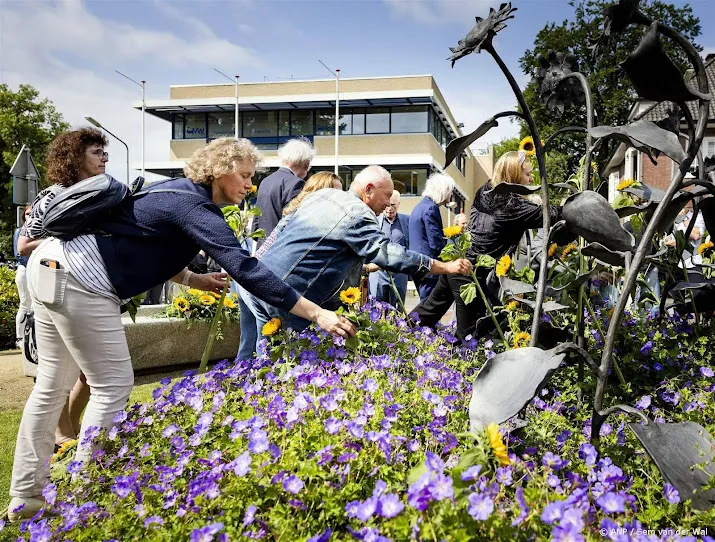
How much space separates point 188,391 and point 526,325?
184 cm

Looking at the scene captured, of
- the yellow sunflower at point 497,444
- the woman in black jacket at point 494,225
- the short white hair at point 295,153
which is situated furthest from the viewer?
the short white hair at point 295,153

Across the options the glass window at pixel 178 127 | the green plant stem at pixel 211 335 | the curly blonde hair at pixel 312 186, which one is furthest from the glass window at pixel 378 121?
the green plant stem at pixel 211 335

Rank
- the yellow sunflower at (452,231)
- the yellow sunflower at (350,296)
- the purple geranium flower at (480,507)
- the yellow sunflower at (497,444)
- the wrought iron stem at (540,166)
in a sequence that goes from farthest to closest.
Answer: the yellow sunflower at (452,231) < the yellow sunflower at (350,296) < the wrought iron stem at (540,166) < the yellow sunflower at (497,444) < the purple geranium flower at (480,507)

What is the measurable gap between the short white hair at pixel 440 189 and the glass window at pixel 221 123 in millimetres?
31800

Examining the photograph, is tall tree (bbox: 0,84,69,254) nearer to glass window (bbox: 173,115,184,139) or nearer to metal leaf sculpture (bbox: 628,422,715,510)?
glass window (bbox: 173,115,184,139)

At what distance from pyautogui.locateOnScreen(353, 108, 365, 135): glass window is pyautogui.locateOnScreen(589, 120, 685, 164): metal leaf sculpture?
32.6 metres

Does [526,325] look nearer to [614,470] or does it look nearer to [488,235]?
[488,235]

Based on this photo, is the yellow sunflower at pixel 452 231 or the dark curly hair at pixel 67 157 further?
the yellow sunflower at pixel 452 231

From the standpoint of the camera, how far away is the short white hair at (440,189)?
5.71 metres

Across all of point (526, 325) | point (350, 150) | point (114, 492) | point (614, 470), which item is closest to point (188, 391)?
point (114, 492)

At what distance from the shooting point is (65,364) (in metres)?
2.54

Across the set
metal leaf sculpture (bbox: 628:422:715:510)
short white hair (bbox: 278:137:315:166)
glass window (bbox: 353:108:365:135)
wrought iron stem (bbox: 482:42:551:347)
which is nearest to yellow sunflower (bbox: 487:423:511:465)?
metal leaf sculpture (bbox: 628:422:715:510)

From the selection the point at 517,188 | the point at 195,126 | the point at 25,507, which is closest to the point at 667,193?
the point at 517,188

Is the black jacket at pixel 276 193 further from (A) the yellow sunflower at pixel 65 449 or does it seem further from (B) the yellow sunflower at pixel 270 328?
(A) the yellow sunflower at pixel 65 449
